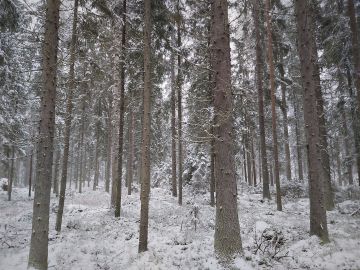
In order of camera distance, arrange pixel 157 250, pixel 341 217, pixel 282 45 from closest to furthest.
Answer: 1. pixel 157 250
2. pixel 341 217
3. pixel 282 45

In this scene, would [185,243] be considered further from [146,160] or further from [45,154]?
[45,154]

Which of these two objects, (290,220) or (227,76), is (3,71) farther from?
(290,220)

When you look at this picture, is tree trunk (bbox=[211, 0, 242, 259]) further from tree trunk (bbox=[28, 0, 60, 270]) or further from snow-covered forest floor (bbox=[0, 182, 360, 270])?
tree trunk (bbox=[28, 0, 60, 270])

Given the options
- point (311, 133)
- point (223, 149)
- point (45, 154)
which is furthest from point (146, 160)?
point (311, 133)

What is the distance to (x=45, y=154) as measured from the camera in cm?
627

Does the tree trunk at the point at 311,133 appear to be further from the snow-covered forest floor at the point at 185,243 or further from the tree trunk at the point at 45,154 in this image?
the tree trunk at the point at 45,154

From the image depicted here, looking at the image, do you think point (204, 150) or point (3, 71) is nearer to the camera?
point (3, 71)

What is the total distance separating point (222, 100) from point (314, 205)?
4.36 metres

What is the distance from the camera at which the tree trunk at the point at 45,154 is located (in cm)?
607

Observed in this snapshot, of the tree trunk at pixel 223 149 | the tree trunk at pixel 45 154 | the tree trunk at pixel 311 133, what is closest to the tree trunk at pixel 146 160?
the tree trunk at pixel 223 149

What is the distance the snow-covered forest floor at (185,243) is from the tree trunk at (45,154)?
1.41 m

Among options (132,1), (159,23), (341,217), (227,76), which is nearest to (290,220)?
(341,217)

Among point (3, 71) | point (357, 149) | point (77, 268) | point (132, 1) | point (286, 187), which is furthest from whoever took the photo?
point (286, 187)

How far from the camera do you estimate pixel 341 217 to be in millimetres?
11039
